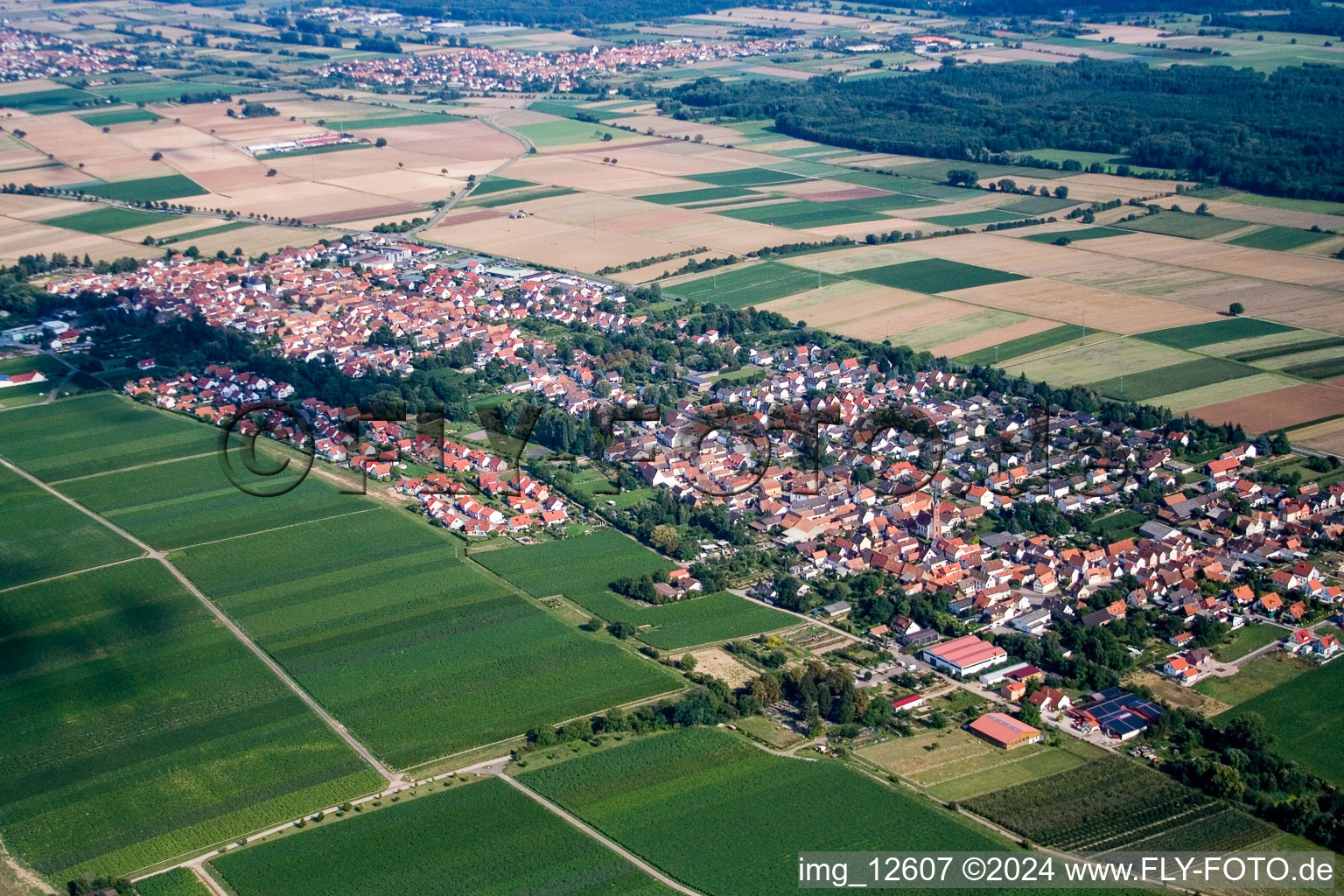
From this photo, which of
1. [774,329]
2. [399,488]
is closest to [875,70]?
[774,329]

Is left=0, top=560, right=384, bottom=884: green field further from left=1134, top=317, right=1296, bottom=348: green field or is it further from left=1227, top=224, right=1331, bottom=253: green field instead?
left=1227, top=224, right=1331, bottom=253: green field

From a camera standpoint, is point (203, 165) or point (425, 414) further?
point (203, 165)

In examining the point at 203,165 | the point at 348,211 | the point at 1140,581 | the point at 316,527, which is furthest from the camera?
the point at 203,165

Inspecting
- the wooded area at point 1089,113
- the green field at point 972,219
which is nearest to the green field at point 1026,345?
the green field at point 972,219

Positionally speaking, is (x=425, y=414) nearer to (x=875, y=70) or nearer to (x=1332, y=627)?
(x=1332, y=627)

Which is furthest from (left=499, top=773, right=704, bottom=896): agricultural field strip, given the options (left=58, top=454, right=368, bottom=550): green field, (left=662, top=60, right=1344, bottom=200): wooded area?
(left=662, top=60, right=1344, bottom=200): wooded area

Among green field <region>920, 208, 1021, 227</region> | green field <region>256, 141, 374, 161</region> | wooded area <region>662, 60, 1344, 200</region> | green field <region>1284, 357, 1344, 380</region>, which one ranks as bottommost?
green field <region>1284, 357, 1344, 380</region>
